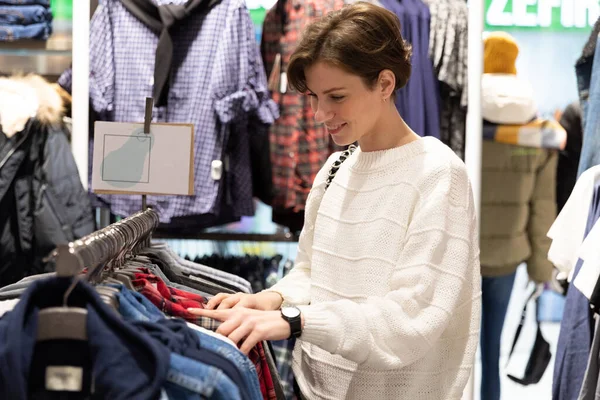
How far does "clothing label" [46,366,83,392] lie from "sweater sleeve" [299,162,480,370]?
430 mm

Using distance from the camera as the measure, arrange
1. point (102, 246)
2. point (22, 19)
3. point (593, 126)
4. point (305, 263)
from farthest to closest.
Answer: point (22, 19) < point (593, 126) < point (305, 263) < point (102, 246)

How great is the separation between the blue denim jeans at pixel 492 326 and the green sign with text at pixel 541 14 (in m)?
1.10

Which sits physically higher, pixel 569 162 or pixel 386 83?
pixel 386 83

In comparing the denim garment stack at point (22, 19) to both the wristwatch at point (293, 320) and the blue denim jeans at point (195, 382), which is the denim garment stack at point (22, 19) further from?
the blue denim jeans at point (195, 382)

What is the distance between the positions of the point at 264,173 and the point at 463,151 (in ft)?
2.71

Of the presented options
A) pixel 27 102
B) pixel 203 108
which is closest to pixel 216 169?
pixel 203 108

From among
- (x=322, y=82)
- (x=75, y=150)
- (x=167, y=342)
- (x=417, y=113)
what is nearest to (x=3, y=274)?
(x=75, y=150)

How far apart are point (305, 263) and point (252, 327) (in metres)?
0.56

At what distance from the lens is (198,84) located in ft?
10.8

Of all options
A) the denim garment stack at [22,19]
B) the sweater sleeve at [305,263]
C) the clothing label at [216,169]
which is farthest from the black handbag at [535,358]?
the denim garment stack at [22,19]

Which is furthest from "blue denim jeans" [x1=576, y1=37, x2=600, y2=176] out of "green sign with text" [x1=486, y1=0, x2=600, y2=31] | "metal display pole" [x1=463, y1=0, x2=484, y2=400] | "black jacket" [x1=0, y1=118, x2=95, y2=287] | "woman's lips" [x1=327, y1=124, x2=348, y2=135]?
"black jacket" [x1=0, y1=118, x2=95, y2=287]

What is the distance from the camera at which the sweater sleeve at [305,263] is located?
186 centimetres

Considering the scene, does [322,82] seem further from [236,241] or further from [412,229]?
[236,241]

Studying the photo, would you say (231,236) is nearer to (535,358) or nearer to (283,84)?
(283,84)
